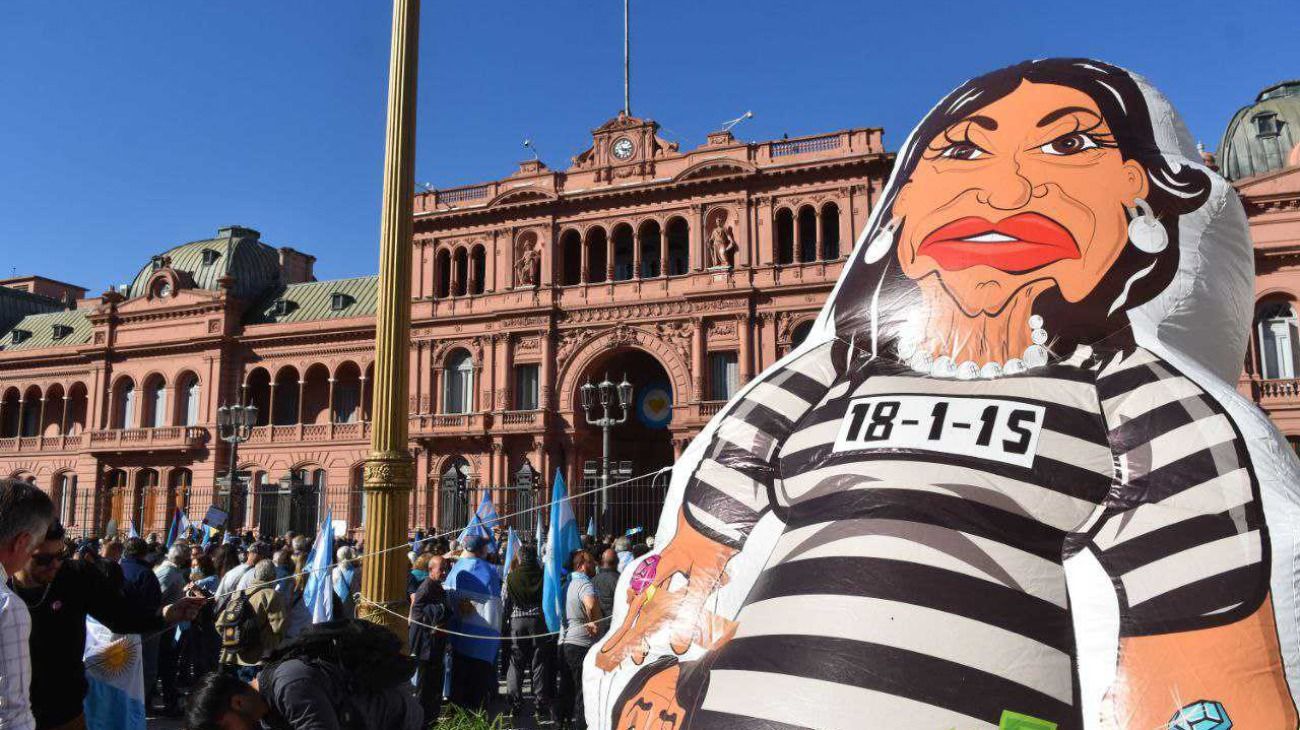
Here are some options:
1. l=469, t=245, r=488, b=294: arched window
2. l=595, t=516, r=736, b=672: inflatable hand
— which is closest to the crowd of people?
l=595, t=516, r=736, b=672: inflatable hand

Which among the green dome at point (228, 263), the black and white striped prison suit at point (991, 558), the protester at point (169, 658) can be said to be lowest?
the protester at point (169, 658)

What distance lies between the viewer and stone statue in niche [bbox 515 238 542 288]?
32.5m

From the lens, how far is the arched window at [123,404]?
39622mm

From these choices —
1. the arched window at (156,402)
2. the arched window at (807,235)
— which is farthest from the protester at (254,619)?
the arched window at (156,402)

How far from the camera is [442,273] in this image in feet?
113

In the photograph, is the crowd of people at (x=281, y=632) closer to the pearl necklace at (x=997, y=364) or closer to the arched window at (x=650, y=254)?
the pearl necklace at (x=997, y=364)

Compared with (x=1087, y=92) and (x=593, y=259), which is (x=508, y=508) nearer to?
(x=593, y=259)

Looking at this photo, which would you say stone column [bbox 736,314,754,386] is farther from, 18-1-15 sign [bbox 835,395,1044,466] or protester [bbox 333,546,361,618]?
18-1-15 sign [bbox 835,395,1044,466]

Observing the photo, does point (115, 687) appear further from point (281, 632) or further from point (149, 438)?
point (149, 438)

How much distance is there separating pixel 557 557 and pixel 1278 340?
23227 millimetres

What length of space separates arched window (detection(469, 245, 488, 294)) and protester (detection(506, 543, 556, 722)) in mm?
24684

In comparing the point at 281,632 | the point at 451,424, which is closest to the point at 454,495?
the point at 451,424

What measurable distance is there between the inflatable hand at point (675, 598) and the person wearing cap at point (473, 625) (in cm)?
500

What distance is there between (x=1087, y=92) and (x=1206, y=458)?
2255 mm
